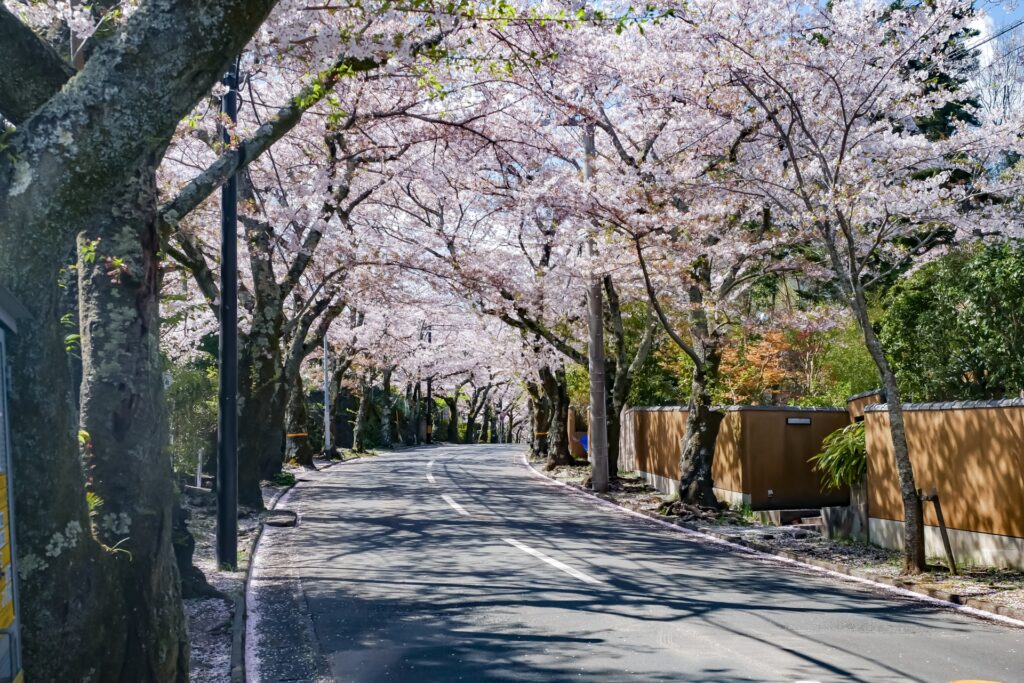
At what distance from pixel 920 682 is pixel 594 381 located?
59.7 ft

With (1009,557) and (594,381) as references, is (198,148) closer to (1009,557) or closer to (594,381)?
(594,381)

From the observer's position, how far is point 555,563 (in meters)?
12.5

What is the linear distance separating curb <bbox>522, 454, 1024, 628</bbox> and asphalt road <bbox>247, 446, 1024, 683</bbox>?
290 millimetres

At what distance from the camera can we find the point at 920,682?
264 inches

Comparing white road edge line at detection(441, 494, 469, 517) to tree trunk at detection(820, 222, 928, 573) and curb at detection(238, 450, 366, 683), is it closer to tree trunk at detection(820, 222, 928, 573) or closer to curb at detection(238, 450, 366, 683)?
curb at detection(238, 450, 366, 683)

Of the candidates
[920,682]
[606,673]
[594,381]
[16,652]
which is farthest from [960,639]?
[594,381]

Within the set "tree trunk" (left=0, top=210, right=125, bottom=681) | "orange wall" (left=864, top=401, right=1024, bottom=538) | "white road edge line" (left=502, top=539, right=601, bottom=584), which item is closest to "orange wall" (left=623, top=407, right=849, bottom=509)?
"orange wall" (left=864, top=401, right=1024, bottom=538)

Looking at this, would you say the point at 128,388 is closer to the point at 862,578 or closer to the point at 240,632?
the point at 240,632

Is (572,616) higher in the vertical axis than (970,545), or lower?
lower

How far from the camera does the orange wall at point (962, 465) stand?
1135 cm

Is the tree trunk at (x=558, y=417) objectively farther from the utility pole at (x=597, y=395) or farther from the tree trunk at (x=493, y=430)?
the tree trunk at (x=493, y=430)

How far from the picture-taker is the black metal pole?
1209 cm

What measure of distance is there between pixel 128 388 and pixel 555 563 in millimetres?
7391

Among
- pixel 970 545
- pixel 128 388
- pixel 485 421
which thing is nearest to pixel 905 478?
pixel 970 545
